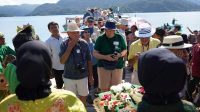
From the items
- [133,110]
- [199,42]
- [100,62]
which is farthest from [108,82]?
[133,110]

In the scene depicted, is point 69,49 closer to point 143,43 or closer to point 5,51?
point 143,43

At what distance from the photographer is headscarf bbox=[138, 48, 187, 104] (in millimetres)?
2629

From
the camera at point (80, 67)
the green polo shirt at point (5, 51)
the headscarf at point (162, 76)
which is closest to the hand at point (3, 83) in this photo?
the camera at point (80, 67)

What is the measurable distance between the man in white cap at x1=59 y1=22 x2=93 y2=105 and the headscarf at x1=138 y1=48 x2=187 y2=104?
3881 millimetres

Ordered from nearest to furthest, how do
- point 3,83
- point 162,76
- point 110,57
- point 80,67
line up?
point 162,76, point 3,83, point 80,67, point 110,57

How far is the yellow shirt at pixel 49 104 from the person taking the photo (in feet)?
9.20

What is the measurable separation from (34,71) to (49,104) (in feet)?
0.97

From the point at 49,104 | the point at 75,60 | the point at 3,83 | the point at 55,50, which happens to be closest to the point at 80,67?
the point at 75,60

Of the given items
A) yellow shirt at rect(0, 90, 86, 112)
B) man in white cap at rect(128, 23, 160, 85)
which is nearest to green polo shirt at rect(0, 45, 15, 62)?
man in white cap at rect(128, 23, 160, 85)

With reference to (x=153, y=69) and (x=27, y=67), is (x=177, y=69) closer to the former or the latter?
(x=153, y=69)

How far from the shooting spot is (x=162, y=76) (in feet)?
8.61

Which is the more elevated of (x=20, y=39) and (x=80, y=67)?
(x=20, y=39)

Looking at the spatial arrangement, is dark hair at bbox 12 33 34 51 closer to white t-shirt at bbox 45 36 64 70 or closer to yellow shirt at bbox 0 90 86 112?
yellow shirt at bbox 0 90 86 112

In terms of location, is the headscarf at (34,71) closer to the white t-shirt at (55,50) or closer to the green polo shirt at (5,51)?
the green polo shirt at (5,51)
